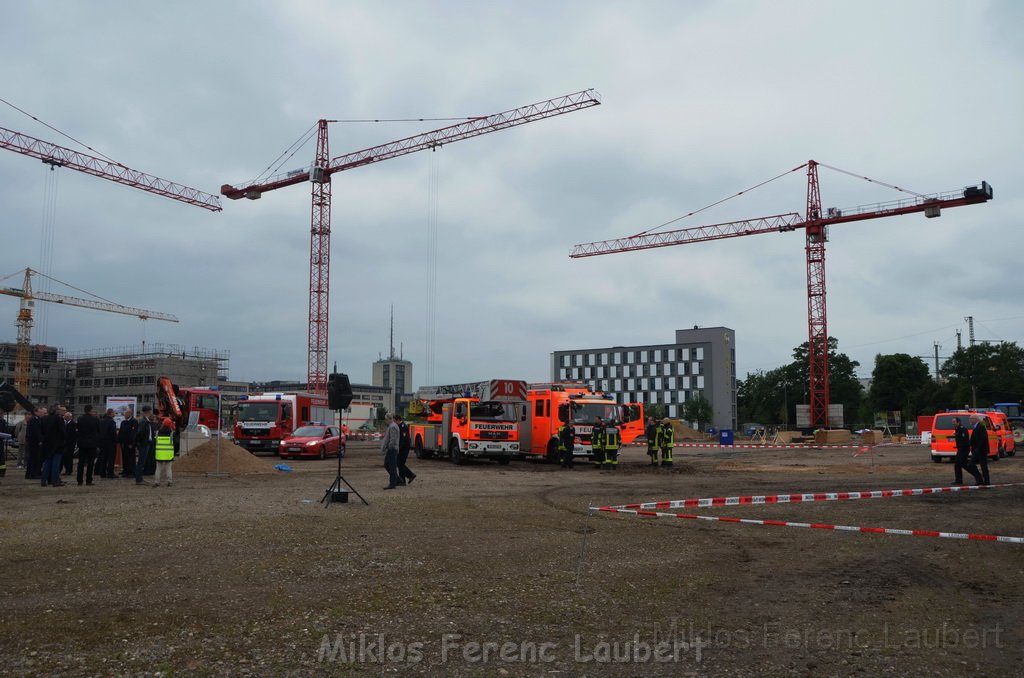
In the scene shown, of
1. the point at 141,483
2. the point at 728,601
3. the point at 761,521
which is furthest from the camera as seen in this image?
the point at 141,483

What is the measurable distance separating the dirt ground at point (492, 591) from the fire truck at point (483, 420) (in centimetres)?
1184

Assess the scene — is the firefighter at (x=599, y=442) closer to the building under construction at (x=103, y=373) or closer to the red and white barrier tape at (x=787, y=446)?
the red and white barrier tape at (x=787, y=446)

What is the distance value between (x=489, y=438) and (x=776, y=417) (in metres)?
88.8

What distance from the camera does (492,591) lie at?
758 cm

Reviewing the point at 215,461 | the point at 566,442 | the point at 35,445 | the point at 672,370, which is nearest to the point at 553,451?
the point at 566,442

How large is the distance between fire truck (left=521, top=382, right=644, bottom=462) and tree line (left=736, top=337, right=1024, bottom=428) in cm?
6264

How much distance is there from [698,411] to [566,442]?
87360 millimetres

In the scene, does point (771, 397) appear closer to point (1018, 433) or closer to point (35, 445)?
point (1018, 433)

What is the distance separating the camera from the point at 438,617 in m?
6.66

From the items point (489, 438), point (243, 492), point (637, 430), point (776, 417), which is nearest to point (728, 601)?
point (243, 492)

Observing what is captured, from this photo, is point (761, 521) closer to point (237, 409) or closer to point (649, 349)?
point (237, 409)

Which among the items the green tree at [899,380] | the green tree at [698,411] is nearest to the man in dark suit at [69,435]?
the green tree at [899,380]

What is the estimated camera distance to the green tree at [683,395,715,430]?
358 feet

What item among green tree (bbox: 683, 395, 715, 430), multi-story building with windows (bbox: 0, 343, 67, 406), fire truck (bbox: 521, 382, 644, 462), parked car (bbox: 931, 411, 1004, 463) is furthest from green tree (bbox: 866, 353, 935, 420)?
multi-story building with windows (bbox: 0, 343, 67, 406)
